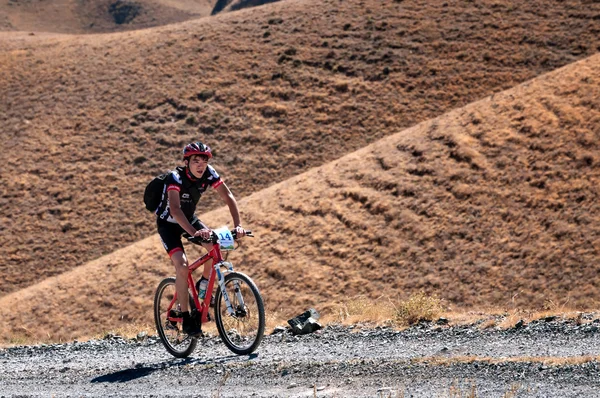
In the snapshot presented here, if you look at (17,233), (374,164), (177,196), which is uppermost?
(17,233)

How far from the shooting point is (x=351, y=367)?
23.3ft

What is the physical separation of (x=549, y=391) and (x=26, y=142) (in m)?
37.1

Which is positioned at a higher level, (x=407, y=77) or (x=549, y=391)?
(x=407, y=77)

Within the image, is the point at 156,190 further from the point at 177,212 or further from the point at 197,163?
the point at 197,163

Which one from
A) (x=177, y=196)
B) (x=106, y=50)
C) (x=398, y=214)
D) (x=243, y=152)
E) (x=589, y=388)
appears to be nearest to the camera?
(x=589, y=388)

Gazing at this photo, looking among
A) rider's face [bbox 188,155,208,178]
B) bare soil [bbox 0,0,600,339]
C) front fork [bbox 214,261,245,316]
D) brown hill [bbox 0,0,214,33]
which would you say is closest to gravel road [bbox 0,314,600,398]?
front fork [bbox 214,261,245,316]

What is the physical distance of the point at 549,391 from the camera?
5707mm

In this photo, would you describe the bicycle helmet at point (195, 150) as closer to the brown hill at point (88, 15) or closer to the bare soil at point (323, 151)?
the bare soil at point (323, 151)

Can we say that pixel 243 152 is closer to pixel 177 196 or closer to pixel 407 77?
pixel 407 77

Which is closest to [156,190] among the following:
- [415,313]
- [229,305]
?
[229,305]

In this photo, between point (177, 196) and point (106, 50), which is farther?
point (106, 50)

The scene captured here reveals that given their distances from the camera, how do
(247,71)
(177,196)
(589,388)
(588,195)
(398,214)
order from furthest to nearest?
(247,71), (398,214), (588,195), (177,196), (589,388)

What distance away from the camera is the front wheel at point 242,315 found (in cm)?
804

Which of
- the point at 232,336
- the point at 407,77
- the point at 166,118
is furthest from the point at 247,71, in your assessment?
the point at 232,336
